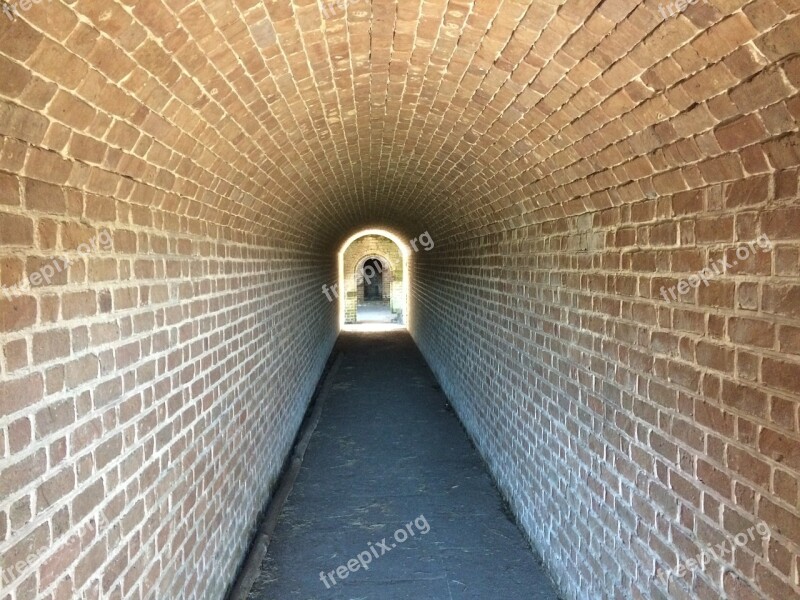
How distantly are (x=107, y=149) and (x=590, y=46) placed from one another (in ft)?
6.34

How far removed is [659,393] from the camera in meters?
2.73

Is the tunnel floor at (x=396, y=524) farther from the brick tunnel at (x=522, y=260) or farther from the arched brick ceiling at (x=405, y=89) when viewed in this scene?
the arched brick ceiling at (x=405, y=89)

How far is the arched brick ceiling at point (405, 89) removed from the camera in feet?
5.72

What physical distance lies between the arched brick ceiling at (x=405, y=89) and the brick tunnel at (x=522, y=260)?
0.01 m

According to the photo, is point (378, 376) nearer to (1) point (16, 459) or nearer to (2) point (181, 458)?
(2) point (181, 458)

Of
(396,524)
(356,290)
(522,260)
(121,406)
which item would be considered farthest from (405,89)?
(356,290)

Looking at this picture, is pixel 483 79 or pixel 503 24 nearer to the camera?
pixel 503 24

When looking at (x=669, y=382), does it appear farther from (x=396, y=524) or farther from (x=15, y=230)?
(x=396, y=524)

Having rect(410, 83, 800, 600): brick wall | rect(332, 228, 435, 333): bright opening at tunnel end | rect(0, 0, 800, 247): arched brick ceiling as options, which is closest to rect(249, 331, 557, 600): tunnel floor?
rect(410, 83, 800, 600): brick wall

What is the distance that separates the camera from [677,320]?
2605 millimetres

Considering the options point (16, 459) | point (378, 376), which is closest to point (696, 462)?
point (16, 459)

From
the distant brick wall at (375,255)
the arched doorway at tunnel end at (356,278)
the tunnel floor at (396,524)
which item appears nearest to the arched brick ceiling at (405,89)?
the tunnel floor at (396,524)

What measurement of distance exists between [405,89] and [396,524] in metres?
3.54

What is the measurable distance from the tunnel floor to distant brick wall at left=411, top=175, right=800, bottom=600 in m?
0.39
